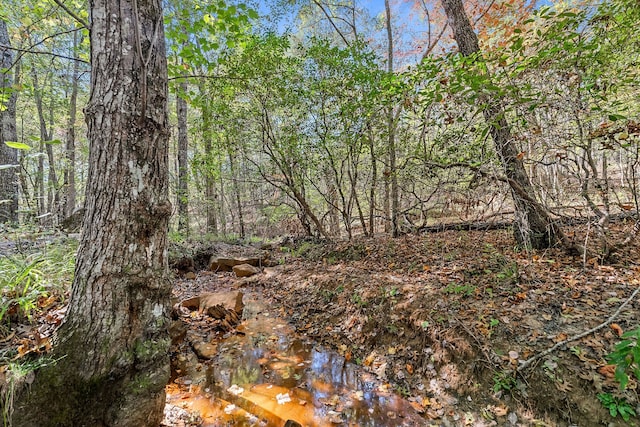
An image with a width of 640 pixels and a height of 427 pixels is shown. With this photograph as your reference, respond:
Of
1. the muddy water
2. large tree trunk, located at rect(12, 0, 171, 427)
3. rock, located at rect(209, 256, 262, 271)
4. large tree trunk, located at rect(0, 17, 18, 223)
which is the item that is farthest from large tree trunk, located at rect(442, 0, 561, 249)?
large tree trunk, located at rect(0, 17, 18, 223)

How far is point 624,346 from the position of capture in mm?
1536

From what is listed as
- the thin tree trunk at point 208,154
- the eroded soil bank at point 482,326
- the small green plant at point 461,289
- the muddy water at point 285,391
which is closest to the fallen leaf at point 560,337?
the eroded soil bank at point 482,326

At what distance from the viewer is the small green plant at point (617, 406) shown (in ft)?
6.46

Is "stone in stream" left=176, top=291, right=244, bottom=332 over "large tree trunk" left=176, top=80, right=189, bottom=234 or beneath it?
beneath

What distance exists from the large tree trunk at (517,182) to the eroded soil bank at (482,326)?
0.28 m

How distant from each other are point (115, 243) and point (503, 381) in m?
3.28

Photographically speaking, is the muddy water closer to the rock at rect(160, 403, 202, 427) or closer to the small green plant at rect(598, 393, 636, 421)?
the rock at rect(160, 403, 202, 427)

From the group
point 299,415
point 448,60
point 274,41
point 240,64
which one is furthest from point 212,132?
point 299,415

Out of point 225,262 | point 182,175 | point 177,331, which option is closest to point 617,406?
point 177,331

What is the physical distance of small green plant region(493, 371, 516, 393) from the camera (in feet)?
7.96

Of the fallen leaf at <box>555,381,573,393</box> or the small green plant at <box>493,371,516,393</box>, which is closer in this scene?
the fallen leaf at <box>555,381,573,393</box>

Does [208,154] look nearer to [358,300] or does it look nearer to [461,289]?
[358,300]

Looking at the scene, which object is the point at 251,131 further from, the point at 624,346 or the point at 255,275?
the point at 624,346

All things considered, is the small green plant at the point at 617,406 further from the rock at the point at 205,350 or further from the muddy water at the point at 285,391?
the rock at the point at 205,350
